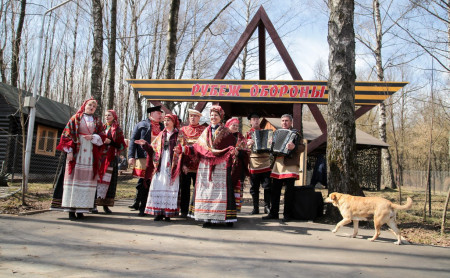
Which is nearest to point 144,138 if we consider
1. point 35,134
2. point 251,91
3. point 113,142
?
point 113,142

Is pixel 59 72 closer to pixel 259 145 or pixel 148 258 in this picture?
pixel 259 145

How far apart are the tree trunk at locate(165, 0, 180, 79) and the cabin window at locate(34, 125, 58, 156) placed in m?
10.6

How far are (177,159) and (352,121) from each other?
9.97 feet

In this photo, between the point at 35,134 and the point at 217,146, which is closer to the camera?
the point at 217,146

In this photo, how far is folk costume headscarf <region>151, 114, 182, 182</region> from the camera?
584 cm

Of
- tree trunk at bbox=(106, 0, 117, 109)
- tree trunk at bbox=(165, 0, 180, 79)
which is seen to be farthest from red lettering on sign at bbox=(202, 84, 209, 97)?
tree trunk at bbox=(106, 0, 117, 109)

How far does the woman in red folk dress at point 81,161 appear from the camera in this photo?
5.47 m

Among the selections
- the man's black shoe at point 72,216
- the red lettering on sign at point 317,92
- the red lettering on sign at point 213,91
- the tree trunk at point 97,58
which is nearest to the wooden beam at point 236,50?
the red lettering on sign at point 213,91

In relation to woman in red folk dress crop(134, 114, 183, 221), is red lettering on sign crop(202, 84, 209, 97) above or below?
above

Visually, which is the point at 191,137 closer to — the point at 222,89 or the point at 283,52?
the point at 222,89

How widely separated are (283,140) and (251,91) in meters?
2.99

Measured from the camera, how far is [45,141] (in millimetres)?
19281

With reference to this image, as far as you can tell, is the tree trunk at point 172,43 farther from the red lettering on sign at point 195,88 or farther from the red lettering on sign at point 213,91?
the red lettering on sign at point 213,91

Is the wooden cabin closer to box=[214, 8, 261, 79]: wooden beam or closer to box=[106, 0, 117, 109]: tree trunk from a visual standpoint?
box=[106, 0, 117, 109]: tree trunk
